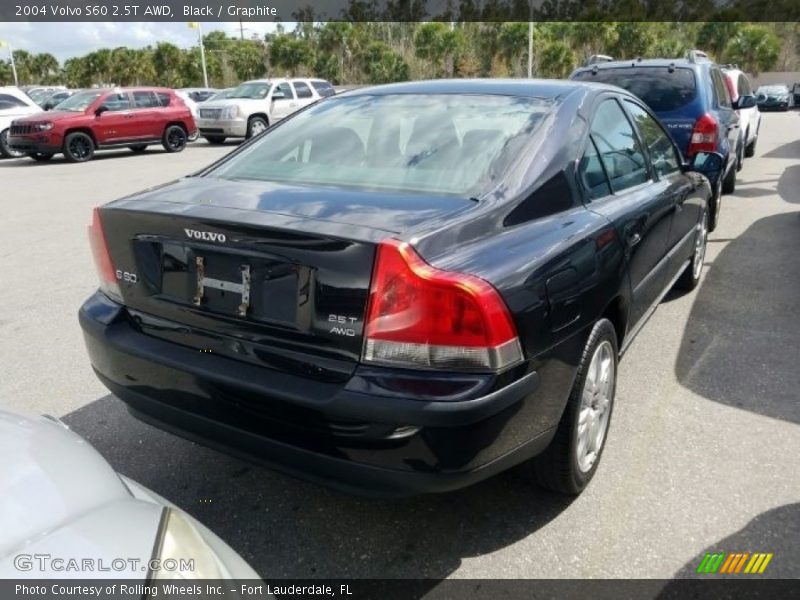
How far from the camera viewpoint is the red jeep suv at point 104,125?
51.6 feet

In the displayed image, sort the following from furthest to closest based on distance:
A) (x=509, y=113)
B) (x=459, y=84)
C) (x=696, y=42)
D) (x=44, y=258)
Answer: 1. (x=696, y=42)
2. (x=44, y=258)
3. (x=459, y=84)
4. (x=509, y=113)

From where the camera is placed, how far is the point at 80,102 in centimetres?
1666

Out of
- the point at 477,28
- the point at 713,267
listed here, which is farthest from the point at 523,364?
the point at 477,28

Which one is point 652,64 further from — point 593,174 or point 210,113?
point 210,113

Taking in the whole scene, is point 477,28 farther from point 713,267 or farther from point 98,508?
point 98,508

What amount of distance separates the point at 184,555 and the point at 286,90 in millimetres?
20306

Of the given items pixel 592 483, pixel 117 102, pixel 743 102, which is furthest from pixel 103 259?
pixel 117 102

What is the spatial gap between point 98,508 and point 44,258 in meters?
6.06

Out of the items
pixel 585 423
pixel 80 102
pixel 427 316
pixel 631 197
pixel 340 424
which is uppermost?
pixel 80 102

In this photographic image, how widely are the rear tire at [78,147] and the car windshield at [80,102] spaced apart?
70cm

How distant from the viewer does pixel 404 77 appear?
44969 millimetres

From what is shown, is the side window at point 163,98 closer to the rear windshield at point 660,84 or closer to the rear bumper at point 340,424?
the rear windshield at point 660,84

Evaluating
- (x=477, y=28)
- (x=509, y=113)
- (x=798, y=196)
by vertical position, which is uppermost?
(x=477, y=28)

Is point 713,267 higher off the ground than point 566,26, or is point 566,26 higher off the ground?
point 566,26
